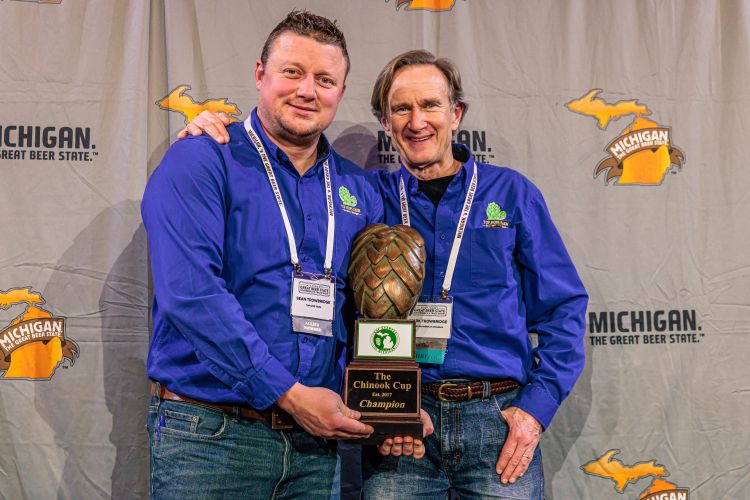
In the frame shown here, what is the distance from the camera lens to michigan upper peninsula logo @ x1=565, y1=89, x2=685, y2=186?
7.95 feet

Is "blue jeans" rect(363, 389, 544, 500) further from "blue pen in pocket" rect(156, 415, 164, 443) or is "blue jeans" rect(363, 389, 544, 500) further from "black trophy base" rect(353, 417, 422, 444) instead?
"blue pen in pocket" rect(156, 415, 164, 443)

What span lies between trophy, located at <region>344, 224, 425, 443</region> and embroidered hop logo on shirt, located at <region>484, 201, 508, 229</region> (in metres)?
0.27

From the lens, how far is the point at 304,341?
1.57 metres

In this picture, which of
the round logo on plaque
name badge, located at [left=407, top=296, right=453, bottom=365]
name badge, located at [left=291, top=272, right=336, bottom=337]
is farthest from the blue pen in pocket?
name badge, located at [left=407, top=296, right=453, bottom=365]

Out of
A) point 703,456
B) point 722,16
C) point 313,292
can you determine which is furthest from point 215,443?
point 722,16

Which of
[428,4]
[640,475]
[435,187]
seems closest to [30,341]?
[435,187]

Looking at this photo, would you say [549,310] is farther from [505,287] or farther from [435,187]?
[435,187]

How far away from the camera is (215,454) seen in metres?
1.48

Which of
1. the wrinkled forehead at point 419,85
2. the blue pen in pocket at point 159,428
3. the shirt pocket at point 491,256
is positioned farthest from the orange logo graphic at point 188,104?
the blue pen in pocket at point 159,428

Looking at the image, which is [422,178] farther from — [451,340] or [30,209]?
[30,209]

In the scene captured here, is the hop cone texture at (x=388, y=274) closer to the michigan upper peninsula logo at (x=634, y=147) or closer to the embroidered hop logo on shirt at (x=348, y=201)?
the embroidered hop logo on shirt at (x=348, y=201)

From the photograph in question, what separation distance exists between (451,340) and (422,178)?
0.50 meters

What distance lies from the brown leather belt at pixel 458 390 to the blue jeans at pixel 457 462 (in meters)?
0.02

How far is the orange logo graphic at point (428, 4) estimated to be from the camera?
238 cm
